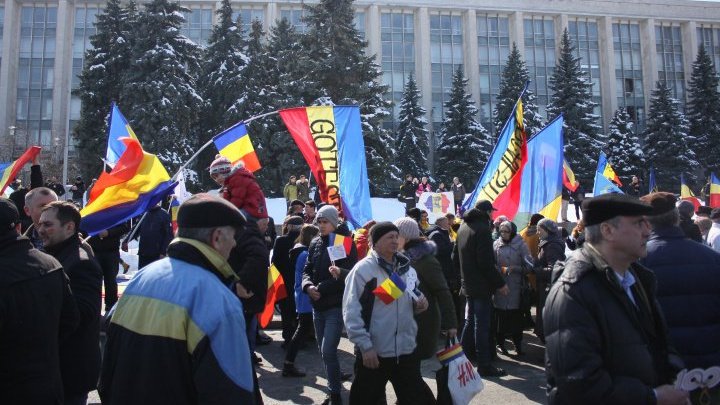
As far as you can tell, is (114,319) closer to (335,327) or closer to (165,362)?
(165,362)

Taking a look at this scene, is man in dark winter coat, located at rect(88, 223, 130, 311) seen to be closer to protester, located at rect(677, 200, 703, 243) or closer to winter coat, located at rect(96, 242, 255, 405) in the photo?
winter coat, located at rect(96, 242, 255, 405)

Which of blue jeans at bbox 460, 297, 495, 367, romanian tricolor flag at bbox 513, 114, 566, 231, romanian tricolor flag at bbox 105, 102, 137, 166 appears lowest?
blue jeans at bbox 460, 297, 495, 367

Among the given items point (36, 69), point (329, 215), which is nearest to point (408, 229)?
point (329, 215)

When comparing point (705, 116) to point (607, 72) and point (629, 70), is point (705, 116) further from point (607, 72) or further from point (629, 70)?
point (629, 70)

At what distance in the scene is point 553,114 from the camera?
4409 cm

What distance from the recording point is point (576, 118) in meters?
42.6

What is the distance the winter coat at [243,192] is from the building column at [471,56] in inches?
2167

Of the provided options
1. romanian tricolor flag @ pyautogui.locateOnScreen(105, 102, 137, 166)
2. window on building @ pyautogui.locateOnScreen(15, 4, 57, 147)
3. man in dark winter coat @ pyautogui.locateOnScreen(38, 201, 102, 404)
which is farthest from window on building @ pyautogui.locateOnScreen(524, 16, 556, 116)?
man in dark winter coat @ pyautogui.locateOnScreen(38, 201, 102, 404)

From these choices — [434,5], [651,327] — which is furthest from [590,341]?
[434,5]

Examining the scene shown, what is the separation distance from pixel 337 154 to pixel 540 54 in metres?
56.3

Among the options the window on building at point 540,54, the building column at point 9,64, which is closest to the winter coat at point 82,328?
the building column at point 9,64

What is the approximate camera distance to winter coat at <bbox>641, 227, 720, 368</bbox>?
3.32 meters

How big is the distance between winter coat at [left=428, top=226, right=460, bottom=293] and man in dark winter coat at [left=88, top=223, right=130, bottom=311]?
454cm

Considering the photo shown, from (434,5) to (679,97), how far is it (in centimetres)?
2896
